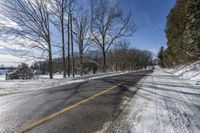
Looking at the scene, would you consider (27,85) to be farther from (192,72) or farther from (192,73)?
(192,72)

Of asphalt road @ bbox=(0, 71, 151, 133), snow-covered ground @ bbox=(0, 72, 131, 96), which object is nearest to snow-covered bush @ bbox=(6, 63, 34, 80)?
snow-covered ground @ bbox=(0, 72, 131, 96)

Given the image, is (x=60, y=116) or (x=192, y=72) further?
(x=192, y=72)

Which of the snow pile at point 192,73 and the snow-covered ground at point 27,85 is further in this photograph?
the snow pile at point 192,73

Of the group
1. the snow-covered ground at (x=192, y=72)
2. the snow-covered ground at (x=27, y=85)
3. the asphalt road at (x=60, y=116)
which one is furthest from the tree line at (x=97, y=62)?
the asphalt road at (x=60, y=116)

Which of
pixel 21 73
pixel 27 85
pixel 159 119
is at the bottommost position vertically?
pixel 159 119

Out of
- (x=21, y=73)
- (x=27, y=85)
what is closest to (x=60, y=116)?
(x=27, y=85)

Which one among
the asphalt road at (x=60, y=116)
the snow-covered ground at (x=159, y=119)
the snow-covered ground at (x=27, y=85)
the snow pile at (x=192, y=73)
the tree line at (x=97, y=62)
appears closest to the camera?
the snow-covered ground at (x=159, y=119)

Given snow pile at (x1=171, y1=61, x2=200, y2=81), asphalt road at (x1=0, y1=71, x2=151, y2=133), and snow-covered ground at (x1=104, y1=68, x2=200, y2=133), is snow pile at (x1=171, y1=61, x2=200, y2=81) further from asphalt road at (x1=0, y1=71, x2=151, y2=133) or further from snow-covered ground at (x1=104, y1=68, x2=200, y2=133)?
asphalt road at (x1=0, y1=71, x2=151, y2=133)

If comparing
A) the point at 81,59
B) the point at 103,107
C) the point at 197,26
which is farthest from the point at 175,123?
the point at 81,59

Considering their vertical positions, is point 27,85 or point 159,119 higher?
point 27,85

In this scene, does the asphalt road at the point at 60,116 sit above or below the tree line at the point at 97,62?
below

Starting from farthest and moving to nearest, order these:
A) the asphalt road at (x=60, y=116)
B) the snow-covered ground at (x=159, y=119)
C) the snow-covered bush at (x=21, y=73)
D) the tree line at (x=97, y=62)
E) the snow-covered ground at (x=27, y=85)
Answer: the tree line at (x=97, y=62)
the snow-covered bush at (x=21, y=73)
the snow-covered ground at (x=27, y=85)
the asphalt road at (x=60, y=116)
the snow-covered ground at (x=159, y=119)

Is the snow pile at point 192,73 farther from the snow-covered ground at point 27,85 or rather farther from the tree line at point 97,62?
the tree line at point 97,62

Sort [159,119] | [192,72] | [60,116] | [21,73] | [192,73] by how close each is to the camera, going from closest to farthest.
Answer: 1. [159,119]
2. [60,116]
3. [192,73]
4. [192,72]
5. [21,73]
